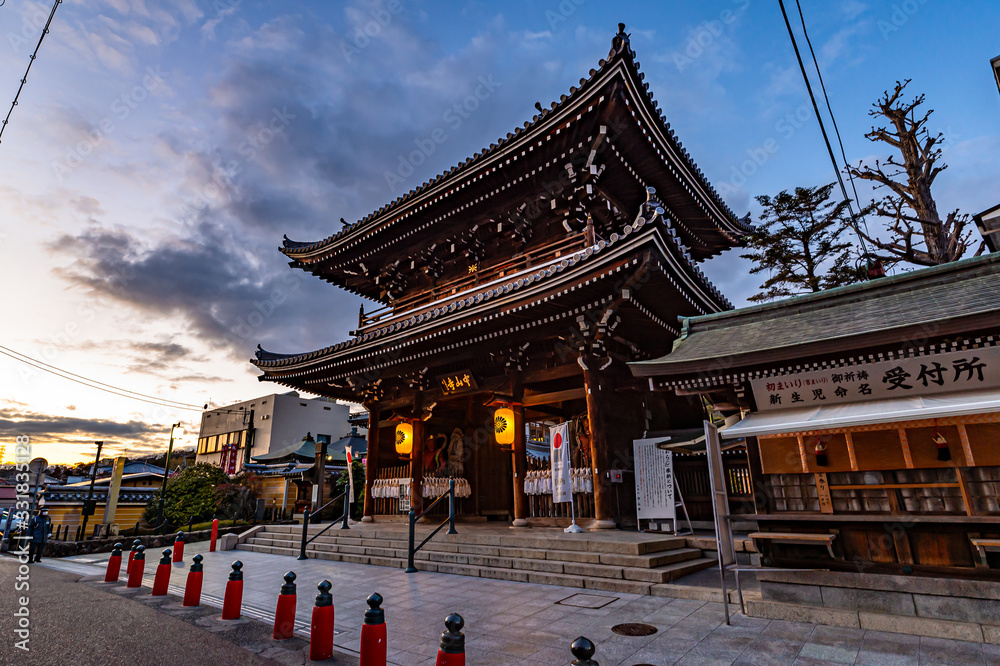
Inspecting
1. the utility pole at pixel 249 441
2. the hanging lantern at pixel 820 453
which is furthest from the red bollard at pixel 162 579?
the utility pole at pixel 249 441

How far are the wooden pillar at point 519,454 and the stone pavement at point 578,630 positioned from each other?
354 cm

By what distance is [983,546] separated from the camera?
5109mm

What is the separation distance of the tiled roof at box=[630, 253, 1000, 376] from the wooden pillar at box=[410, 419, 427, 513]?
8.78 meters

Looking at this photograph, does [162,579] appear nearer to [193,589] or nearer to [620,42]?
[193,589]

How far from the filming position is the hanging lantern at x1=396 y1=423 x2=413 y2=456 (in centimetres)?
1498

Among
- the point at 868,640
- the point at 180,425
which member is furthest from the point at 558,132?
the point at 180,425

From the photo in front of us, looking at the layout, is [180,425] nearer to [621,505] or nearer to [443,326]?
[443,326]

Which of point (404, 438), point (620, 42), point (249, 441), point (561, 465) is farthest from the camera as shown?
point (249, 441)

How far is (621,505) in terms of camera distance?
10.9 m

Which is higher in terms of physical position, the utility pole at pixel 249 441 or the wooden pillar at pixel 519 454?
the utility pole at pixel 249 441


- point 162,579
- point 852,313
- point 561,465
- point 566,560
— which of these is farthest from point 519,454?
point 852,313

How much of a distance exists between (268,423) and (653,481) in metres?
35.7

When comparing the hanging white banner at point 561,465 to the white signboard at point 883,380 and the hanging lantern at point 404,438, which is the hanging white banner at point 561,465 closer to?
the white signboard at point 883,380

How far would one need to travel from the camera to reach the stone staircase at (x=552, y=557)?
7410mm
